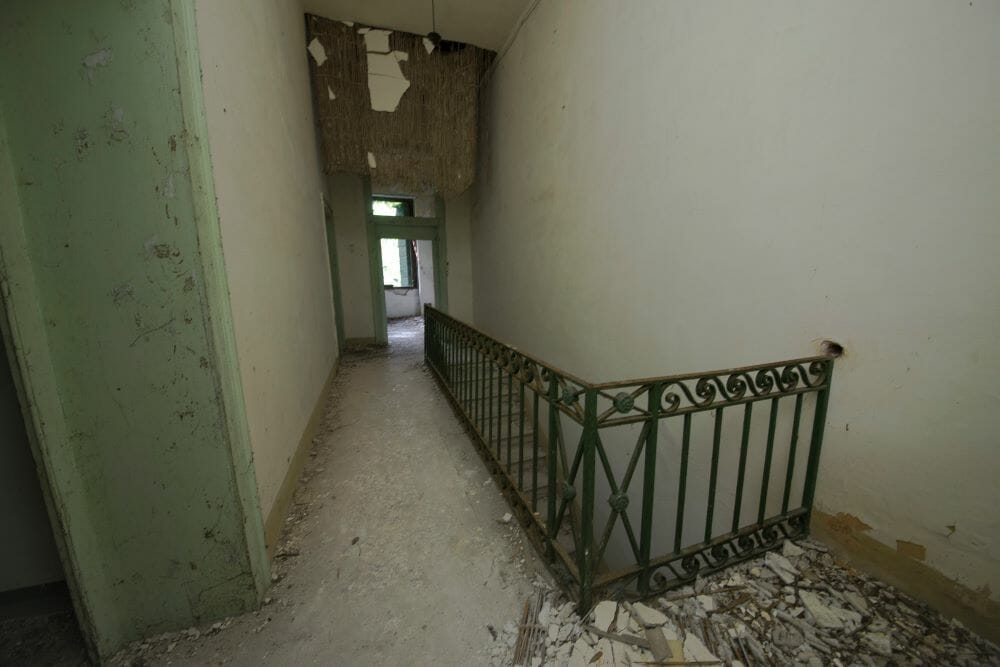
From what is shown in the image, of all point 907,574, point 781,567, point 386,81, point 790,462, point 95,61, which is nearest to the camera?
point 95,61

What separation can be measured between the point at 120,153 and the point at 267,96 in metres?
1.39

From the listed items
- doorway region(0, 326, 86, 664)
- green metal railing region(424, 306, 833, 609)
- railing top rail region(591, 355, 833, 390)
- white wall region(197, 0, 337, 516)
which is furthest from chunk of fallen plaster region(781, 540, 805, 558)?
doorway region(0, 326, 86, 664)

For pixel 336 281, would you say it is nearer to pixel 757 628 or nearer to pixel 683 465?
pixel 683 465

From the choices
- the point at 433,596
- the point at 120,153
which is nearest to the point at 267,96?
the point at 120,153

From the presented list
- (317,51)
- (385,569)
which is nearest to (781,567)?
(385,569)

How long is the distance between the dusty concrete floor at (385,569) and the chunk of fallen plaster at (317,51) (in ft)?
11.6

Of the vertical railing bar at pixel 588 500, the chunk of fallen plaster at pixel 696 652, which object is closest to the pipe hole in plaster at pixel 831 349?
the vertical railing bar at pixel 588 500

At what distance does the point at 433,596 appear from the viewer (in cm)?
122

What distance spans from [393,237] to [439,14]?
2.99 meters

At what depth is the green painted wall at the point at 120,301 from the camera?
Answer: 0.81 meters

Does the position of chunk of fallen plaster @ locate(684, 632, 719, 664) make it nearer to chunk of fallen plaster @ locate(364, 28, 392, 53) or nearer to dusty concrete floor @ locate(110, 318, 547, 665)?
dusty concrete floor @ locate(110, 318, 547, 665)

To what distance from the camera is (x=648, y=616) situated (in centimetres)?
103

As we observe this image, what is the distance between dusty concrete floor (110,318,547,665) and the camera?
3.42ft

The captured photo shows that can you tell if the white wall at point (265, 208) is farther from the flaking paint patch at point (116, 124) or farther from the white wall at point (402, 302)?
the white wall at point (402, 302)
